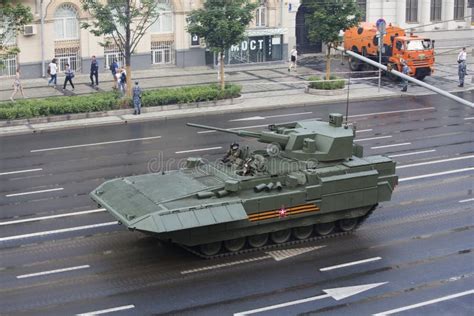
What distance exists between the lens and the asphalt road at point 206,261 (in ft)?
61.2

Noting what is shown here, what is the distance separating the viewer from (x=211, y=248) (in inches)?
834

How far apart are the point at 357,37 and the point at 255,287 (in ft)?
117

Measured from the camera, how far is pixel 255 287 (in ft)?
64.0

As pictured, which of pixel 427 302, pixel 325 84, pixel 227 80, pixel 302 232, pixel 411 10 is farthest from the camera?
pixel 411 10

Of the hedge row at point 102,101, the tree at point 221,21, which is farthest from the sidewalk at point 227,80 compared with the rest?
the tree at point 221,21

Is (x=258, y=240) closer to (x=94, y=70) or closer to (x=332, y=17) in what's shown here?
(x=332, y=17)

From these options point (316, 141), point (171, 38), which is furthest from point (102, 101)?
point (316, 141)

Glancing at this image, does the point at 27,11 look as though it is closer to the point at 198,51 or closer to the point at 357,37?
the point at 198,51

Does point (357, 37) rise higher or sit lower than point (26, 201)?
higher

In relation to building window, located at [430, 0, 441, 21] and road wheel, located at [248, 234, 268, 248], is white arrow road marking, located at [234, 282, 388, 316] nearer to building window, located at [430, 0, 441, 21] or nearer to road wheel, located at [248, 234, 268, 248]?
road wheel, located at [248, 234, 268, 248]

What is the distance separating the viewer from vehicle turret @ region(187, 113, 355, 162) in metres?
22.8

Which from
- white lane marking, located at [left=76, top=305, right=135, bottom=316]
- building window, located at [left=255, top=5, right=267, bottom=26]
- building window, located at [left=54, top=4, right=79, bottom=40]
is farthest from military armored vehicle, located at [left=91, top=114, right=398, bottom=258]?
building window, located at [left=255, top=5, right=267, bottom=26]

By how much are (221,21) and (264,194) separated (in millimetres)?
21346

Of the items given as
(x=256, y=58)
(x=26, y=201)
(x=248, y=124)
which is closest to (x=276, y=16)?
(x=256, y=58)
